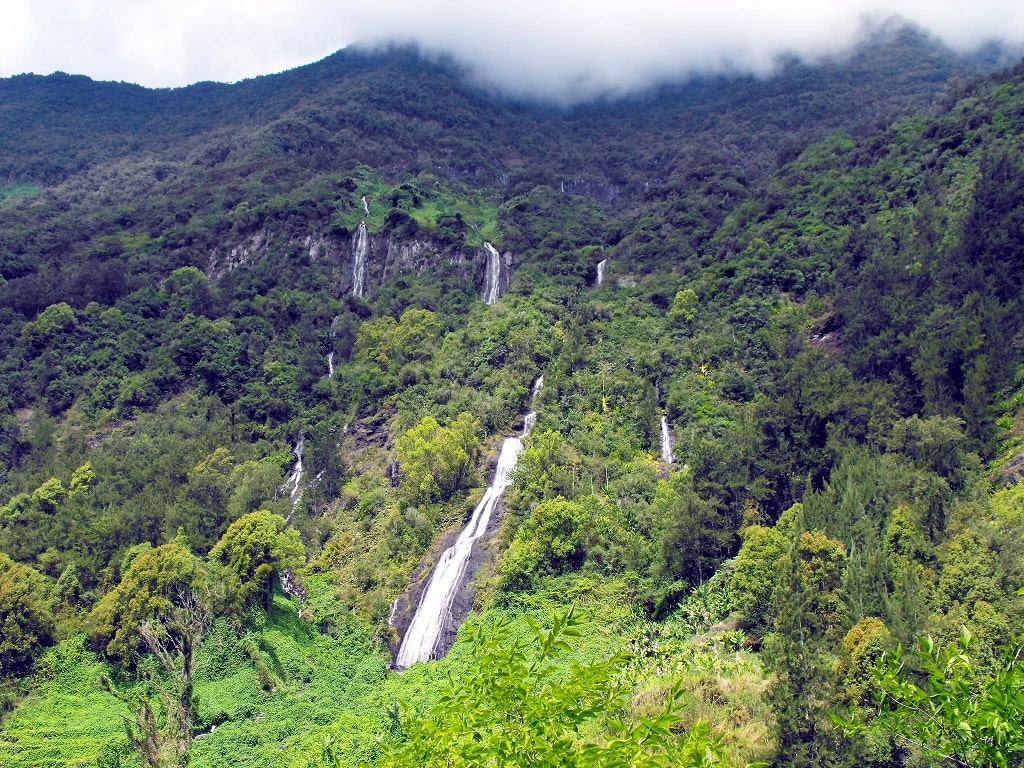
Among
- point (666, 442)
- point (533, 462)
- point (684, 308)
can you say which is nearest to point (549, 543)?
point (533, 462)

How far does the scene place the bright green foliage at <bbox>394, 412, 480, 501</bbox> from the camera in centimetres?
4934

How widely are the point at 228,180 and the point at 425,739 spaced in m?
103

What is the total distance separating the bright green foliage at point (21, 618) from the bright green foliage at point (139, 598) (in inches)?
91.8

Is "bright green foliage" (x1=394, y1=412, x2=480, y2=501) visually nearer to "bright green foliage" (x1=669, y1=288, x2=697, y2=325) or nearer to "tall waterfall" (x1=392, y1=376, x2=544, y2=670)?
"tall waterfall" (x1=392, y1=376, x2=544, y2=670)

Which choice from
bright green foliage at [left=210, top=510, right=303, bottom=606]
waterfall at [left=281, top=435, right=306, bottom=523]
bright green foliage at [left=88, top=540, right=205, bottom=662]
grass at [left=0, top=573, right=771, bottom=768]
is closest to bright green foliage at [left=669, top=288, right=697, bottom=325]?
grass at [left=0, top=573, right=771, bottom=768]

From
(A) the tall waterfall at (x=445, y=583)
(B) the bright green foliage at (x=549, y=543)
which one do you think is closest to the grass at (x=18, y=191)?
(A) the tall waterfall at (x=445, y=583)

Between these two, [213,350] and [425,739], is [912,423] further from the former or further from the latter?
[213,350]

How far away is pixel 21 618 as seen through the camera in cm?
3631

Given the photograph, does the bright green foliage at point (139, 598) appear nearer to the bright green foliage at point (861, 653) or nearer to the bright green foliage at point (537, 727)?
the bright green foliage at point (861, 653)

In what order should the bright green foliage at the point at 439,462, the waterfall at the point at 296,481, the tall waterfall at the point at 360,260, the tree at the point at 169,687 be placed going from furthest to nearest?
the tall waterfall at the point at 360,260 → the waterfall at the point at 296,481 → the bright green foliage at the point at 439,462 → the tree at the point at 169,687

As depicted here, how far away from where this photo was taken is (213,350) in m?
68.3

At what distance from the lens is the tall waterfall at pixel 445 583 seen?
39.7 meters

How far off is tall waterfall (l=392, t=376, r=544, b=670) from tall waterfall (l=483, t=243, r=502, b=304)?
3476 cm

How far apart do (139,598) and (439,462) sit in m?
19.7
